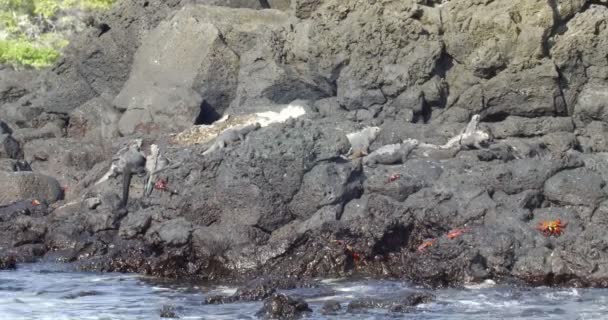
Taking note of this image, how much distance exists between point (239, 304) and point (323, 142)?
3.94m

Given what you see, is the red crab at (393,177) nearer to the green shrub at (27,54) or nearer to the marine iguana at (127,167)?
the marine iguana at (127,167)

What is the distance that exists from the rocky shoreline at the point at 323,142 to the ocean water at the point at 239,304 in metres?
0.46

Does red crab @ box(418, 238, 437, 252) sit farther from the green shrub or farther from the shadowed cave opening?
the green shrub

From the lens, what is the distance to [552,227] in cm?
1438

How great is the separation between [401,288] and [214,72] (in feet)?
31.5

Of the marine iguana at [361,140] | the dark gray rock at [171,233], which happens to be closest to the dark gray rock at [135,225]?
the dark gray rock at [171,233]

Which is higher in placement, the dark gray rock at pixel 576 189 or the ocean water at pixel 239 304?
the dark gray rock at pixel 576 189

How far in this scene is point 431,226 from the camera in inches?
583

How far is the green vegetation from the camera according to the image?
1162 inches

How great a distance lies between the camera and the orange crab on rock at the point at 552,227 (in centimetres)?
1430

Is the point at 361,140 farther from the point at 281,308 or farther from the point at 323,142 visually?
the point at 281,308

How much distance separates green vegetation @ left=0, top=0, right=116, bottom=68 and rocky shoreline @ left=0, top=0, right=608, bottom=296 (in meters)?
2.65

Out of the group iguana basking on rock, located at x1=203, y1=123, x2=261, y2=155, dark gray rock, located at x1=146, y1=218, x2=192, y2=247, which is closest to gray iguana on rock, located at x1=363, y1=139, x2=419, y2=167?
iguana basking on rock, located at x1=203, y1=123, x2=261, y2=155

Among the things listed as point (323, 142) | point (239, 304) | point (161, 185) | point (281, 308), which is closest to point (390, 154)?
point (323, 142)
